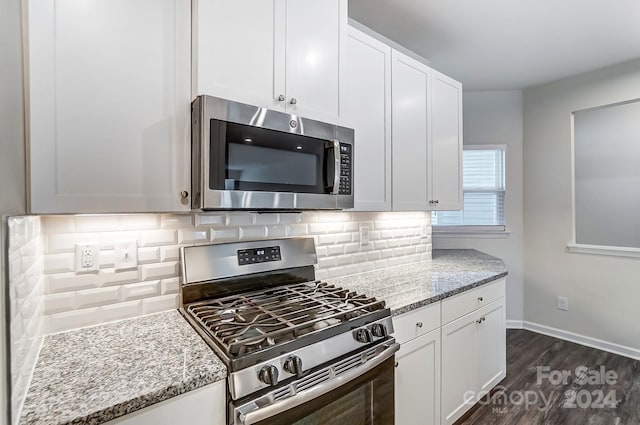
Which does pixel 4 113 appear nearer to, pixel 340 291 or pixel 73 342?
pixel 73 342

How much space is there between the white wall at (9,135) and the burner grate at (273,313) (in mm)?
515

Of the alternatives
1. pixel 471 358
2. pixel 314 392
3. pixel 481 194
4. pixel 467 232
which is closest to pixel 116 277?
pixel 314 392

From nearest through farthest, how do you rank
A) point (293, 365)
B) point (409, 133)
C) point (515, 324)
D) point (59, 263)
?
point (293, 365) < point (59, 263) < point (409, 133) < point (515, 324)

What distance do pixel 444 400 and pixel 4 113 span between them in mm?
2202

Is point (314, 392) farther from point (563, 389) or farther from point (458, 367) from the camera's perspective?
point (563, 389)

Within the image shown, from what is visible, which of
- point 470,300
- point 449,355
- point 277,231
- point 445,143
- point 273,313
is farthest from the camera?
point 445,143

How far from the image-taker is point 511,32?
8.16ft

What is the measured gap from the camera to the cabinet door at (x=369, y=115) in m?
1.79

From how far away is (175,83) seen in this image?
45.3 inches

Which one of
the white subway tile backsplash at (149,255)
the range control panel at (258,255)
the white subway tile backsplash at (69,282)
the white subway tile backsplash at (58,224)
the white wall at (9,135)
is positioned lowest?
the white subway tile backsplash at (69,282)

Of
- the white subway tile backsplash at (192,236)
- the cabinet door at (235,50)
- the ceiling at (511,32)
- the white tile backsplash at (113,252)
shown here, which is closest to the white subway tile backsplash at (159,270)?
the white tile backsplash at (113,252)

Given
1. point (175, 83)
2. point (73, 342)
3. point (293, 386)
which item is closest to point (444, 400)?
point (293, 386)

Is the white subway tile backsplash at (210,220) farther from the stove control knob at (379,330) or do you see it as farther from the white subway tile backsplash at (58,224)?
the stove control knob at (379,330)

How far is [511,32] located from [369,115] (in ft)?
5.11
